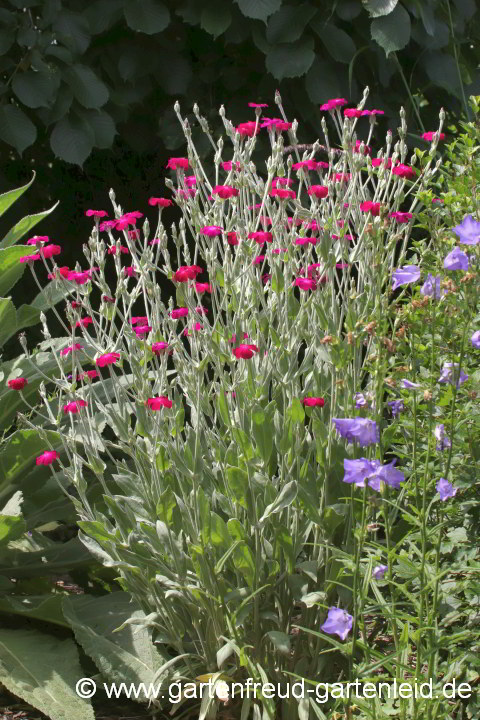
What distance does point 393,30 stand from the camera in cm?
333

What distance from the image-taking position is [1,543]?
269 cm

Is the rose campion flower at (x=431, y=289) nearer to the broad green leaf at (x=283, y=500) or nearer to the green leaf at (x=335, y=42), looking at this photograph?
the broad green leaf at (x=283, y=500)

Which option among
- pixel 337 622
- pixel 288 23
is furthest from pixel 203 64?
pixel 337 622

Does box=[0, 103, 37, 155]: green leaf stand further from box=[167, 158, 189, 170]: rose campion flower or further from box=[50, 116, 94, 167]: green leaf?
box=[167, 158, 189, 170]: rose campion flower

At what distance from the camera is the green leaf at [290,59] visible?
342 cm

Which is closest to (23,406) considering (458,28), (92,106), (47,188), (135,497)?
(135,497)

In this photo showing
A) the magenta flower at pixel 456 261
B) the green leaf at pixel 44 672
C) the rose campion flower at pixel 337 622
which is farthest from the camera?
the green leaf at pixel 44 672

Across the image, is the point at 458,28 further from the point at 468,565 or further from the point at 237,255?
the point at 468,565

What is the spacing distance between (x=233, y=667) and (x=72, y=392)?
0.79m

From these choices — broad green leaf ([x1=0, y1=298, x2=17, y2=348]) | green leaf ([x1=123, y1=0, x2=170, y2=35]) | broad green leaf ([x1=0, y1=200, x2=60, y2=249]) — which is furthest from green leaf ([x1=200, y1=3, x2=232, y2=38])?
broad green leaf ([x1=0, y1=298, x2=17, y2=348])

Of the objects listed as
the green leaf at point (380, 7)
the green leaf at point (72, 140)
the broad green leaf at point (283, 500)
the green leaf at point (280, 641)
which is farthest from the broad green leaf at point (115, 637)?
the green leaf at point (380, 7)

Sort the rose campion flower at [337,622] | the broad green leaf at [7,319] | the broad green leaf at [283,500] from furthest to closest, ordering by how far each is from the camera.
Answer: the broad green leaf at [7,319], the broad green leaf at [283,500], the rose campion flower at [337,622]

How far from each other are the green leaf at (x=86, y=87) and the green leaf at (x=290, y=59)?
62cm

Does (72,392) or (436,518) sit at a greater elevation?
(72,392)
